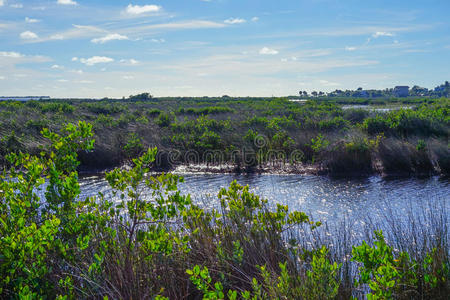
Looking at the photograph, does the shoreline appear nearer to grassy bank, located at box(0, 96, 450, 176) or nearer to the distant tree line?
grassy bank, located at box(0, 96, 450, 176)

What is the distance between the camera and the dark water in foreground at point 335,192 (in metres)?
11.3

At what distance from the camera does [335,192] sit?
1399 centimetres

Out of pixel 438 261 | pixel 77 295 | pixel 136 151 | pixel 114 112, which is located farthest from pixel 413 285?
pixel 114 112

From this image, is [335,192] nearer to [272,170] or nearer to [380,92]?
[272,170]

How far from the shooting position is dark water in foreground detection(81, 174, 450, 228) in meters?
11.3

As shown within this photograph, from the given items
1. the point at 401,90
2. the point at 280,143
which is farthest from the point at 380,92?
the point at 280,143

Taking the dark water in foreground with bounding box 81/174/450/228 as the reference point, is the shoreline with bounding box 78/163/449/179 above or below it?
above

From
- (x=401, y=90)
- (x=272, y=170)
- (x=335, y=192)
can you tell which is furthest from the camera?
(x=401, y=90)

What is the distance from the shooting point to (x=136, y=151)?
1952 cm

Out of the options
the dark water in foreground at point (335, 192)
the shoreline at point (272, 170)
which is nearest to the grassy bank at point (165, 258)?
the dark water in foreground at point (335, 192)

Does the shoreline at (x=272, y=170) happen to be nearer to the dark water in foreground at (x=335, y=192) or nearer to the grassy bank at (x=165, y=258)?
the dark water in foreground at (x=335, y=192)

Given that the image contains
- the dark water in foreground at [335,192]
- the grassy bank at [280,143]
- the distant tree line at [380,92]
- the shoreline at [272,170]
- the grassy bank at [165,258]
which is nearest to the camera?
the grassy bank at [165,258]

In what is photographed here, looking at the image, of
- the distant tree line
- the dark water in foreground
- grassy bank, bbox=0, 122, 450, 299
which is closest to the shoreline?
the dark water in foreground

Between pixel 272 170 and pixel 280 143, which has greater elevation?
pixel 280 143
